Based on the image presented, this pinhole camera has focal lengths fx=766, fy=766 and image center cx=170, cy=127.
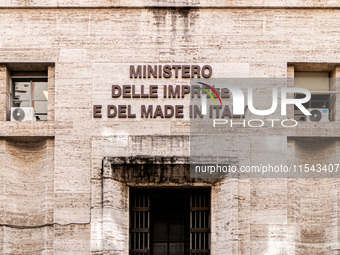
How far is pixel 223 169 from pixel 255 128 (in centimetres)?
177

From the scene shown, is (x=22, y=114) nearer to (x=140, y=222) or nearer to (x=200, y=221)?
(x=140, y=222)

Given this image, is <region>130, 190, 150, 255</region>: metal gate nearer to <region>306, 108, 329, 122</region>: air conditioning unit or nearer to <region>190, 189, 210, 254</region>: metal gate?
<region>190, 189, 210, 254</region>: metal gate

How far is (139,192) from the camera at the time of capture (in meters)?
25.1

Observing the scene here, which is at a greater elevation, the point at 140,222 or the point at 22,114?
the point at 22,114

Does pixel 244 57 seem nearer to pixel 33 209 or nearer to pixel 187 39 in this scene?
pixel 187 39

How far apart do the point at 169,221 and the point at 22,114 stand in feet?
19.8

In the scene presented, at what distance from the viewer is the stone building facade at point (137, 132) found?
955 inches

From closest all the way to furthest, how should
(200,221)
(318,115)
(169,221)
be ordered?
(200,221) → (169,221) → (318,115)

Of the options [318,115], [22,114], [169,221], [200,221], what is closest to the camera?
[200,221]

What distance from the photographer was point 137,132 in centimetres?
2488

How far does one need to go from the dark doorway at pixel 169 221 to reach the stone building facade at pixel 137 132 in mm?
147

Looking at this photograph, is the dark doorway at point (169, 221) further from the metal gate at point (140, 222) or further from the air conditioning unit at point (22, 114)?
the air conditioning unit at point (22, 114)

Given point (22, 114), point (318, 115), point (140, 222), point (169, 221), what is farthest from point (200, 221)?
point (22, 114)

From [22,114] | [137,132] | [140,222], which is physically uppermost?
[22,114]
